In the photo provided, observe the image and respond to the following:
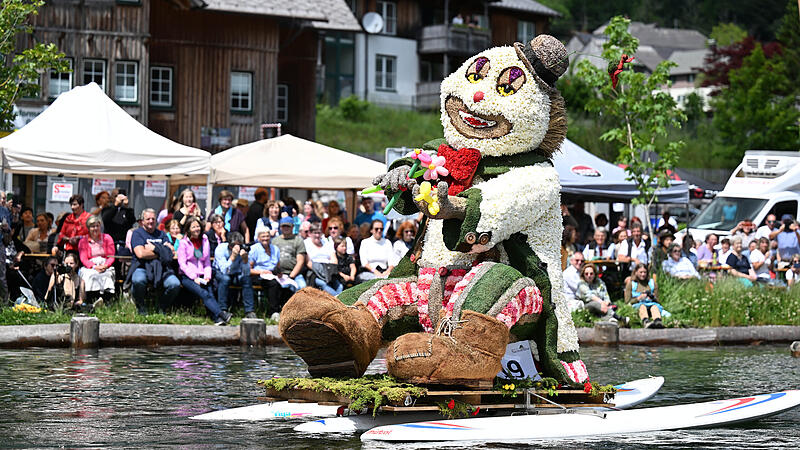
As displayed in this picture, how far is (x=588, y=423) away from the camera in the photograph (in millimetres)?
9977

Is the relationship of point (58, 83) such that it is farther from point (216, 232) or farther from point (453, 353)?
point (453, 353)

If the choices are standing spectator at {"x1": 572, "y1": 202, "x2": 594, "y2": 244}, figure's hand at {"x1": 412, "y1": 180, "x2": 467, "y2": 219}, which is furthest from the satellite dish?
figure's hand at {"x1": 412, "y1": 180, "x2": 467, "y2": 219}

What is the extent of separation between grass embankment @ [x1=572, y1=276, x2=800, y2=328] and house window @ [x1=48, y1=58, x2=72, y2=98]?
20055mm

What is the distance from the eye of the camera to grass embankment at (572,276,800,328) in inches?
761

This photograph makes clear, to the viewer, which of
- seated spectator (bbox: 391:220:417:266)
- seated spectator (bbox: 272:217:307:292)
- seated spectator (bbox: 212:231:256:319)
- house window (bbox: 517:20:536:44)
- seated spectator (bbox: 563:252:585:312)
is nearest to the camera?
seated spectator (bbox: 212:231:256:319)

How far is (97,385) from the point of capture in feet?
40.7

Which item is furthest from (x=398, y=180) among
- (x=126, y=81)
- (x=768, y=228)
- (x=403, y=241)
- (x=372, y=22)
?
(x=372, y=22)

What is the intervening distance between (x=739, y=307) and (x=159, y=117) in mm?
21660

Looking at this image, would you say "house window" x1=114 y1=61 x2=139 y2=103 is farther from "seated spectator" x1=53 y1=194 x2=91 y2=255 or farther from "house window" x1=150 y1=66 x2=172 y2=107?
"seated spectator" x1=53 y1=194 x2=91 y2=255

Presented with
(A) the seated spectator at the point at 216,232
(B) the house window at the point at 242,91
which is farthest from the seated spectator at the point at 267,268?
(B) the house window at the point at 242,91

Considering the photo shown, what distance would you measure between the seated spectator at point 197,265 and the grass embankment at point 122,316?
232 millimetres

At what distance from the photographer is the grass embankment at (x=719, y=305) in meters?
19.3

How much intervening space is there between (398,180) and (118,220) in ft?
35.1

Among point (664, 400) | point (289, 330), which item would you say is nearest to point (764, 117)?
point (664, 400)
